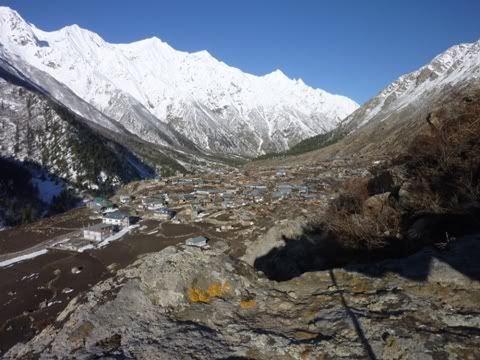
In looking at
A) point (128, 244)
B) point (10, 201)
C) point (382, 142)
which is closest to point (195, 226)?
point (128, 244)

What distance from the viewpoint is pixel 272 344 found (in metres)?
6.41

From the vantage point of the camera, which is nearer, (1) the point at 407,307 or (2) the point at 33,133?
(1) the point at 407,307

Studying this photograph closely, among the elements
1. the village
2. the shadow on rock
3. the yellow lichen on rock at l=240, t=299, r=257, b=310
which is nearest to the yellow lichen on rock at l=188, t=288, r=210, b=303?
the yellow lichen on rock at l=240, t=299, r=257, b=310

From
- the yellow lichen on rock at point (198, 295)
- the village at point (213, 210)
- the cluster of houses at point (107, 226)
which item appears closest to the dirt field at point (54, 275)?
the village at point (213, 210)

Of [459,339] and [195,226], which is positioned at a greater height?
[459,339]

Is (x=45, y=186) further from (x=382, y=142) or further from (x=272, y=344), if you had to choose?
(x=272, y=344)

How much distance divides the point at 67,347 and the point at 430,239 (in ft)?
36.7

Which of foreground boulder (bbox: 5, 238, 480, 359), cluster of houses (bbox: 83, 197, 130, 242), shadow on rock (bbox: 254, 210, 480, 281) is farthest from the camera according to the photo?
cluster of houses (bbox: 83, 197, 130, 242)

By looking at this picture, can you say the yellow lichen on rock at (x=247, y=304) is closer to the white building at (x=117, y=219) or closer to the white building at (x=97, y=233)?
the white building at (x=97, y=233)

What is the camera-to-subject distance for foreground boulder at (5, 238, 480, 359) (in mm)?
6094

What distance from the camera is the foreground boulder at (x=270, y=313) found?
6.09 m

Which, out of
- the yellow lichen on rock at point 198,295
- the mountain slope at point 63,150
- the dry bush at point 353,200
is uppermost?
the mountain slope at point 63,150

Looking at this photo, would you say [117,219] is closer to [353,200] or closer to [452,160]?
[353,200]

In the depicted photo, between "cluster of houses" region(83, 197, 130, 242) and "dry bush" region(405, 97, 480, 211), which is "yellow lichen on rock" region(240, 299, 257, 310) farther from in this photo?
"cluster of houses" region(83, 197, 130, 242)
